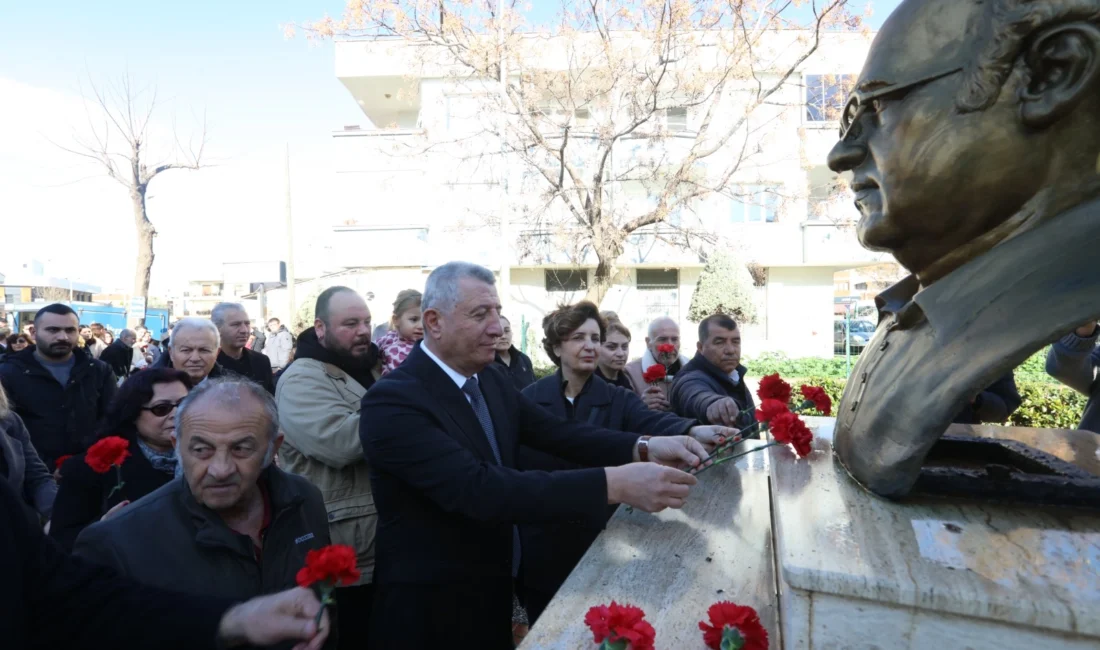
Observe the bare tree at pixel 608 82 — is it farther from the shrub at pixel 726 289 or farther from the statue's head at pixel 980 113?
the statue's head at pixel 980 113

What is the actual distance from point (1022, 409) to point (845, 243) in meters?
12.6

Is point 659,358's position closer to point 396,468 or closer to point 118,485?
point 396,468

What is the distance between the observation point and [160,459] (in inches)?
106

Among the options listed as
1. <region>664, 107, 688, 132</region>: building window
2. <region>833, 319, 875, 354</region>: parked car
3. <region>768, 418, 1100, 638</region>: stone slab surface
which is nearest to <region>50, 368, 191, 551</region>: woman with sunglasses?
<region>768, 418, 1100, 638</region>: stone slab surface

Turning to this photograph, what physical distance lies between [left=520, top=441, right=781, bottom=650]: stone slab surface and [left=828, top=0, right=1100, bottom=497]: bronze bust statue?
1.34ft

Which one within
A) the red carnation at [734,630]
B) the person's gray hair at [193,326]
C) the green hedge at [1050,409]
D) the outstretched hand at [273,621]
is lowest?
the green hedge at [1050,409]

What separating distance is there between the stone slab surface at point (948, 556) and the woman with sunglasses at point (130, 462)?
2.30 m

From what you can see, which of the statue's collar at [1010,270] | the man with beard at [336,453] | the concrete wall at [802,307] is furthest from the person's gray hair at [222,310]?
the concrete wall at [802,307]

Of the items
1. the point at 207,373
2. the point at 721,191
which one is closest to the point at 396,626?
the point at 207,373

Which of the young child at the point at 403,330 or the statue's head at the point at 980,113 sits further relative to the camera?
the young child at the point at 403,330

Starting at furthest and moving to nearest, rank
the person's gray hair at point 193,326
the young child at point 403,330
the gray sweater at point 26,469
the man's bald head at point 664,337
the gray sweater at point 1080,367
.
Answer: the man's bald head at point 664,337
the person's gray hair at point 193,326
the young child at point 403,330
the gray sweater at point 26,469
the gray sweater at point 1080,367

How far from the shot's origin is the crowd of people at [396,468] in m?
1.88

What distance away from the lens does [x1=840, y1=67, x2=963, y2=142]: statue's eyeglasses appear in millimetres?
1654

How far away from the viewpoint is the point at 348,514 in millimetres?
2922
